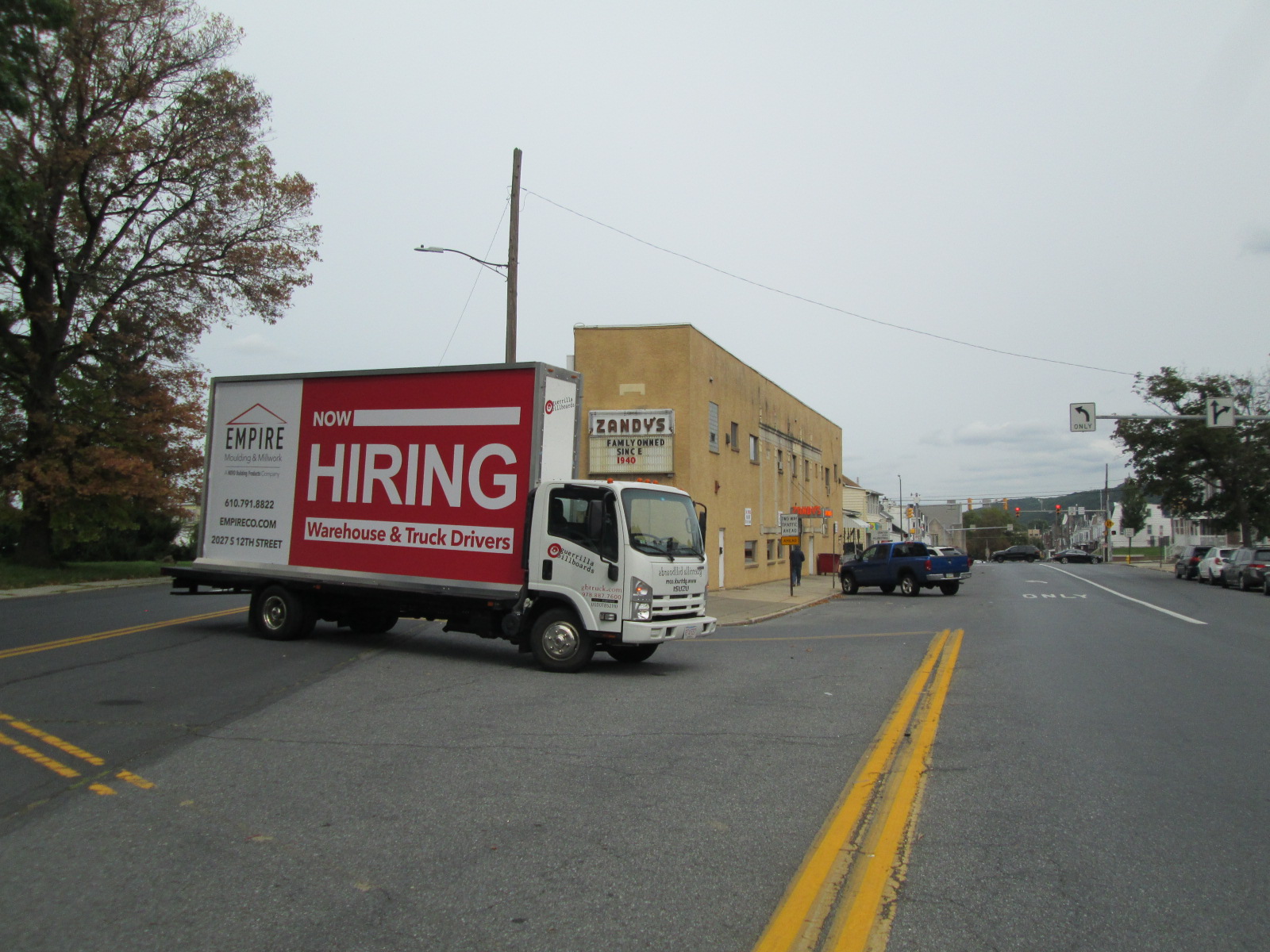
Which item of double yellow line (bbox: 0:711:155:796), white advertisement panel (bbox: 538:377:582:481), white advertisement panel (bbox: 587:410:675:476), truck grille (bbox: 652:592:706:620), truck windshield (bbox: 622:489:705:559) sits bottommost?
double yellow line (bbox: 0:711:155:796)

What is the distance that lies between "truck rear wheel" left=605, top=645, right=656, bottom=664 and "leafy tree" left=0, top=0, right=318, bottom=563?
2213 cm

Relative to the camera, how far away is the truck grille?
11.0m

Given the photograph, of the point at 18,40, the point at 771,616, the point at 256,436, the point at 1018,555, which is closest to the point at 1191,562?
the point at 771,616

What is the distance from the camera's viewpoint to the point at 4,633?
1362 centimetres

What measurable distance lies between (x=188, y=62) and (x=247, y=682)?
2557cm

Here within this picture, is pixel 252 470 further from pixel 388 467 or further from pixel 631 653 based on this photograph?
pixel 631 653

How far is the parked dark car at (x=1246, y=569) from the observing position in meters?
31.5

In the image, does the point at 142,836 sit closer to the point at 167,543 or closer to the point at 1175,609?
the point at 1175,609

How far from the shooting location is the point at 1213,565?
37688 millimetres

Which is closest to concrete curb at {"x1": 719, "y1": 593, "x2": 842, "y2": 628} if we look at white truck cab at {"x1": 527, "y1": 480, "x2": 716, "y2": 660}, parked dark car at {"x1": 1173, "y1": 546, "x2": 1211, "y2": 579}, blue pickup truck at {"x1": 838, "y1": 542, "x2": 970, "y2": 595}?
blue pickup truck at {"x1": 838, "y1": 542, "x2": 970, "y2": 595}

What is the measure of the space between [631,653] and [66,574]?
77.6ft

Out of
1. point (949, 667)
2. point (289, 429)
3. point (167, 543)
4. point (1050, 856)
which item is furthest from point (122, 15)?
point (1050, 856)

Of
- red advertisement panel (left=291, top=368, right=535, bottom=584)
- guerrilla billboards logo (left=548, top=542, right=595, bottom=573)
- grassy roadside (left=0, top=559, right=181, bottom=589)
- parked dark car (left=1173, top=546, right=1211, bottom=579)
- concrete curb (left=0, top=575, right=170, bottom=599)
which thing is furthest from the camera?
parked dark car (left=1173, top=546, right=1211, bottom=579)

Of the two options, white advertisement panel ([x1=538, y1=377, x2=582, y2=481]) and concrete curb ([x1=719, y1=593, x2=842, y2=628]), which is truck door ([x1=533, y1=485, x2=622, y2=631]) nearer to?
white advertisement panel ([x1=538, y1=377, x2=582, y2=481])
